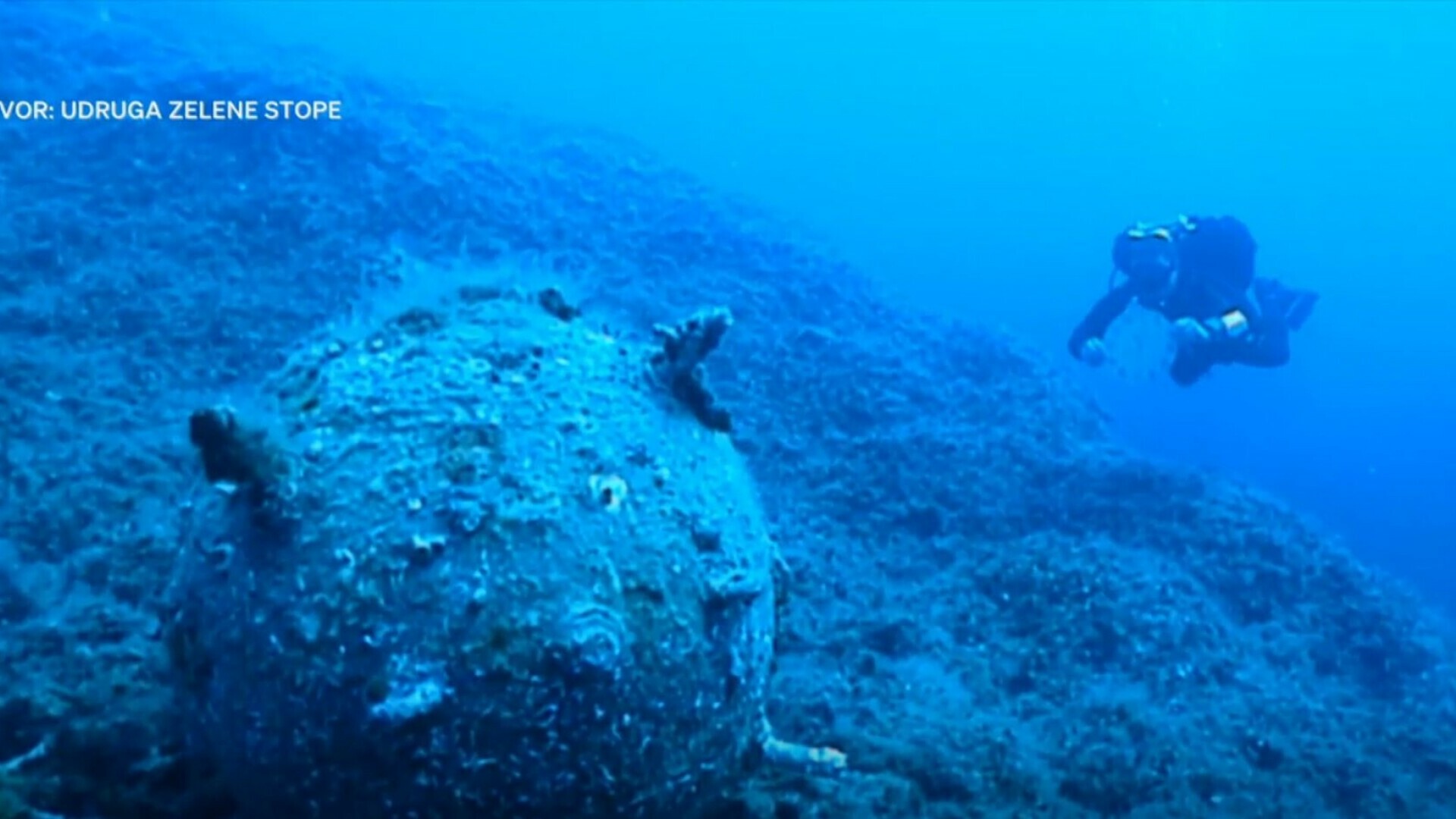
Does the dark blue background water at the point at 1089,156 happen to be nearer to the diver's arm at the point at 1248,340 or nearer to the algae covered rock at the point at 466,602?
the diver's arm at the point at 1248,340

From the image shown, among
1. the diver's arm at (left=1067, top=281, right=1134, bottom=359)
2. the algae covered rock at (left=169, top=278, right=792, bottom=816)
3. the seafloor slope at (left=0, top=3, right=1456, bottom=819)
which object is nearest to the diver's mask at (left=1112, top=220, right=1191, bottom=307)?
the diver's arm at (left=1067, top=281, right=1134, bottom=359)

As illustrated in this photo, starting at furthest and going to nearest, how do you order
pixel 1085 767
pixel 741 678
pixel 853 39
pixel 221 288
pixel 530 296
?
pixel 853 39
pixel 221 288
pixel 1085 767
pixel 530 296
pixel 741 678

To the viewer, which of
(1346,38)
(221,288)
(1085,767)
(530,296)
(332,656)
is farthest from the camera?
(1346,38)

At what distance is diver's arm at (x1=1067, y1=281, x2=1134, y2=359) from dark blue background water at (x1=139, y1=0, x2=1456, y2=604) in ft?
3.28

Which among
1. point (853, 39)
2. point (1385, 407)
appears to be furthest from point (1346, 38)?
point (1385, 407)

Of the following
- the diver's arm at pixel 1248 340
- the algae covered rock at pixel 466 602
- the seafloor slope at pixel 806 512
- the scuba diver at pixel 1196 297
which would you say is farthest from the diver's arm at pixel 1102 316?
the algae covered rock at pixel 466 602

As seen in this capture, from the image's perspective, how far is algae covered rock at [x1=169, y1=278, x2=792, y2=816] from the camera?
2352mm

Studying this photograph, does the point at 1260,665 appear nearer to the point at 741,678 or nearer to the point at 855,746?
the point at 855,746

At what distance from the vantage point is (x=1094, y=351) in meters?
8.21

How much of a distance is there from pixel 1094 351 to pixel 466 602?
23.1 feet

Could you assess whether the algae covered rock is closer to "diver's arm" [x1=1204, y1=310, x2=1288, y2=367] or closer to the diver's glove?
the diver's glove

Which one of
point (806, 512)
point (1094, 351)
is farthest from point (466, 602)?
point (1094, 351)

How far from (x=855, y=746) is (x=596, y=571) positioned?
85.8 inches

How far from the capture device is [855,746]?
164 inches
